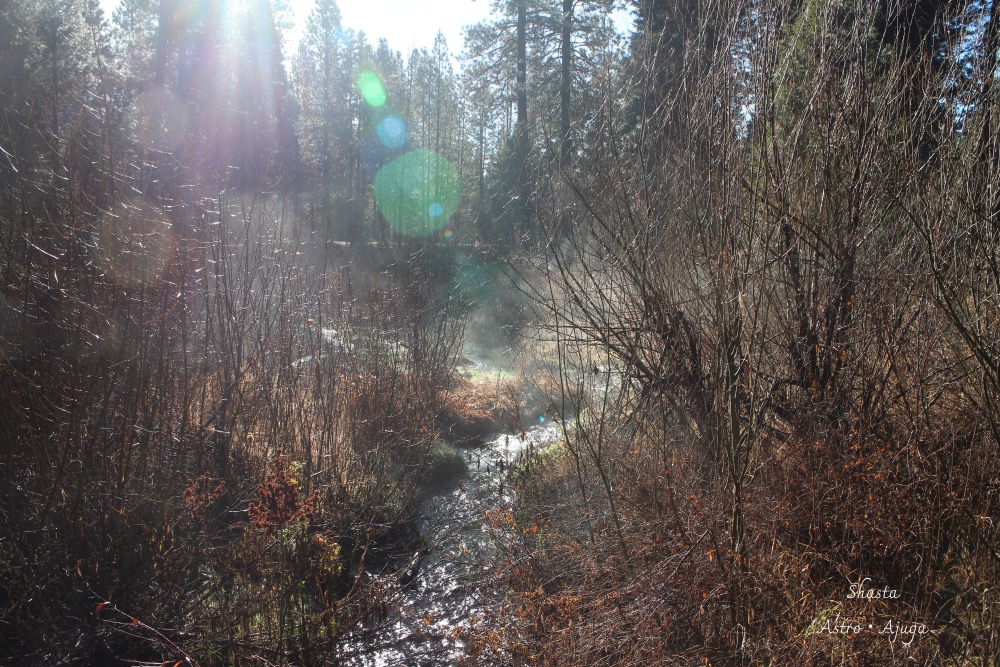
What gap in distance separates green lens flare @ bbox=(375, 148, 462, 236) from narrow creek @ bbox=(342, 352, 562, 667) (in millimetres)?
13686

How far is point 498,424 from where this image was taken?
10.5 metres

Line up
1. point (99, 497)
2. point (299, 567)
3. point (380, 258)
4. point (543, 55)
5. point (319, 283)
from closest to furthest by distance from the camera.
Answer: point (99, 497) < point (299, 567) < point (319, 283) < point (380, 258) < point (543, 55)

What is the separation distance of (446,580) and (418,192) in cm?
2095

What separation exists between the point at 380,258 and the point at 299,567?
1542 centimetres

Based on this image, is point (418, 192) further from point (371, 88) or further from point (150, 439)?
point (150, 439)

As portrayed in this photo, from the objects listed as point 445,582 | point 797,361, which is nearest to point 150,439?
point 445,582

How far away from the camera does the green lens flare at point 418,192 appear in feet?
73.0

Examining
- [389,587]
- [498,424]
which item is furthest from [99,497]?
[498,424]

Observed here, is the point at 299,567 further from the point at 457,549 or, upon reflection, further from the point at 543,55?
the point at 543,55

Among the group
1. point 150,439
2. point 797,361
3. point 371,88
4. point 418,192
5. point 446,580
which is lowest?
point 446,580

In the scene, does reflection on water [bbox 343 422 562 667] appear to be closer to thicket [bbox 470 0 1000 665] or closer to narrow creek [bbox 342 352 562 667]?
narrow creek [bbox 342 352 562 667]

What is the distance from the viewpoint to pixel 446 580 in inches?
223

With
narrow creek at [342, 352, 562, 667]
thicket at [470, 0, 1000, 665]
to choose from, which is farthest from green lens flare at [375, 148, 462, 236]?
thicket at [470, 0, 1000, 665]

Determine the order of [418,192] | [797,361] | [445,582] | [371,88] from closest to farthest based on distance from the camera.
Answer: [797,361] < [445,582] < [418,192] < [371,88]
